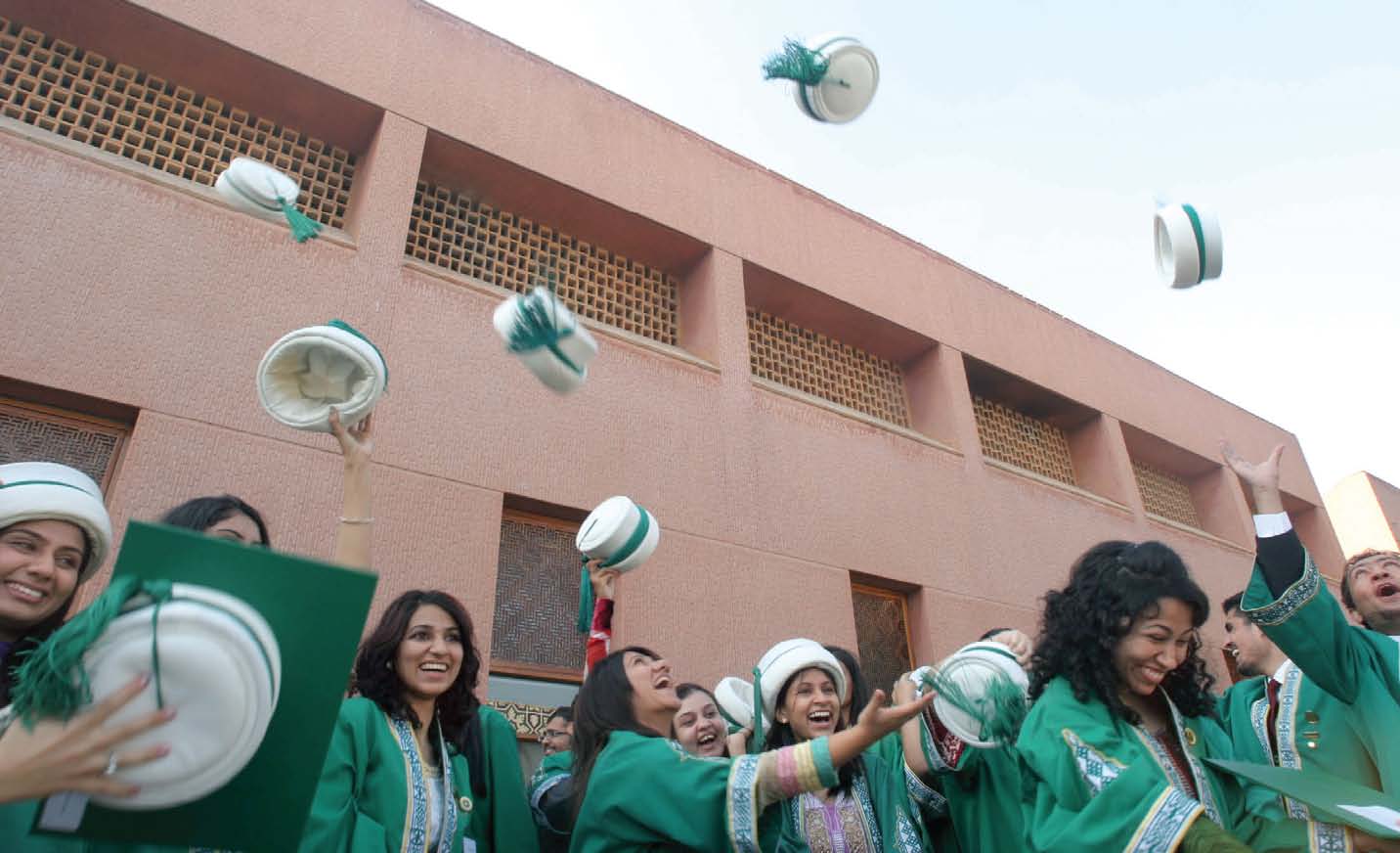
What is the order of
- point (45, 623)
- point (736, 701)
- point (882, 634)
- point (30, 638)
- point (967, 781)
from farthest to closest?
point (882, 634)
point (736, 701)
point (967, 781)
point (45, 623)
point (30, 638)

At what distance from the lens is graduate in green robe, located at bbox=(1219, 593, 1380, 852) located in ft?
7.21

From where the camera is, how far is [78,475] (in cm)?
198

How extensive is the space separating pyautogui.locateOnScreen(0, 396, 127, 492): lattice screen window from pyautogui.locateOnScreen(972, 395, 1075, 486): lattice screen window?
6349 mm

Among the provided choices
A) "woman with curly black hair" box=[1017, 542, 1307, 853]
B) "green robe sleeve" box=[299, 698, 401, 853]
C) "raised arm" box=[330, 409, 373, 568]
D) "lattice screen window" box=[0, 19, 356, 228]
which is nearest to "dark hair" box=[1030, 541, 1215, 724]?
"woman with curly black hair" box=[1017, 542, 1307, 853]

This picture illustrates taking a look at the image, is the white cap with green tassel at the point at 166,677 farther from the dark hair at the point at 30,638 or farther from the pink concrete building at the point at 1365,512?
the pink concrete building at the point at 1365,512

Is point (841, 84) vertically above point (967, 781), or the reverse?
point (841, 84)

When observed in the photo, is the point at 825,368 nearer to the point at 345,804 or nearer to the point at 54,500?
the point at 345,804

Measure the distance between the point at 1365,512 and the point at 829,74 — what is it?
41.7ft

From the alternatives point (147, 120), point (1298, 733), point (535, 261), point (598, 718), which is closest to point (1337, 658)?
point (1298, 733)

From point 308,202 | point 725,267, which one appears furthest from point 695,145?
point 308,202

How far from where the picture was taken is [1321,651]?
2.29 metres

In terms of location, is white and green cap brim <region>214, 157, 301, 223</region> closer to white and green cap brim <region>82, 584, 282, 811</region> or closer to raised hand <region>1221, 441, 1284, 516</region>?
white and green cap brim <region>82, 584, 282, 811</region>

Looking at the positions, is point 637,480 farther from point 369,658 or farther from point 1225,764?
point 1225,764

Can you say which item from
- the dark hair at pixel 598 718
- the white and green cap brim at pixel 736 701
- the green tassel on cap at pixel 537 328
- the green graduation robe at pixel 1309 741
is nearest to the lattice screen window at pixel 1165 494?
the white and green cap brim at pixel 736 701
